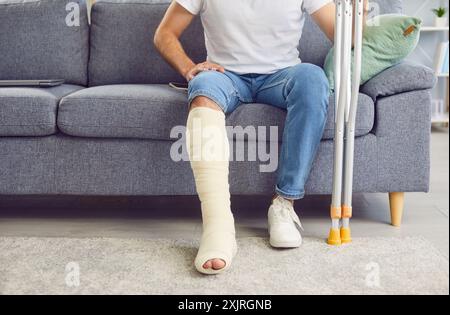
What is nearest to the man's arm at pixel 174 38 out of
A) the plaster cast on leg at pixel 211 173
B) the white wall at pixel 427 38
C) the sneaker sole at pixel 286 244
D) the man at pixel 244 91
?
the man at pixel 244 91

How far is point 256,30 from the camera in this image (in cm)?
187

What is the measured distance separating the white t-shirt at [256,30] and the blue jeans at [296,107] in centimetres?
13

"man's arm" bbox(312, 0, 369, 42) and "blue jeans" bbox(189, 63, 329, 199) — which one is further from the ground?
"man's arm" bbox(312, 0, 369, 42)

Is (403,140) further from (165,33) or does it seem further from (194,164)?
(165,33)

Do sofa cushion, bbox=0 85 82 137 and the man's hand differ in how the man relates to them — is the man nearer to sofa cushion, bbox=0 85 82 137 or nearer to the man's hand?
the man's hand

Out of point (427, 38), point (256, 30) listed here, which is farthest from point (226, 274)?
point (427, 38)

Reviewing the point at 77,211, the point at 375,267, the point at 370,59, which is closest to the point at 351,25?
the point at 370,59

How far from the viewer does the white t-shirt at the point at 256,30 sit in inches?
73.4

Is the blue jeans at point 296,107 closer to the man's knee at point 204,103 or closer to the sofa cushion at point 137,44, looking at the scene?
the man's knee at point 204,103

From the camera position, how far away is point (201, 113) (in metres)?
1.60

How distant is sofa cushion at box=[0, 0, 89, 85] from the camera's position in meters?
2.36

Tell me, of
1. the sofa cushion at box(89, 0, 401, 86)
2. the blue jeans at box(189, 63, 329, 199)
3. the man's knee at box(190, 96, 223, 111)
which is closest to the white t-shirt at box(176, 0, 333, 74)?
the blue jeans at box(189, 63, 329, 199)
